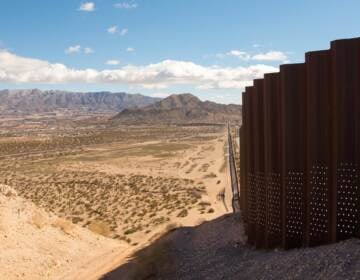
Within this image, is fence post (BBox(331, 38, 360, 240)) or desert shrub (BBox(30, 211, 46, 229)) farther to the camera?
desert shrub (BBox(30, 211, 46, 229))

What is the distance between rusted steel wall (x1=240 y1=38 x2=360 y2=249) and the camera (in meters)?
11.0

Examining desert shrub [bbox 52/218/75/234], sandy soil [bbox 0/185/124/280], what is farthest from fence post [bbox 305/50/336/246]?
desert shrub [bbox 52/218/75/234]

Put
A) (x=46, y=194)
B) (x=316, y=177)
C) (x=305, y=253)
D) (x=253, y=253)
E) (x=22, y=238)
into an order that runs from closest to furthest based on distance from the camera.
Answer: (x=305, y=253), (x=316, y=177), (x=253, y=253), (x=22, y=238), (x=46, y=194)

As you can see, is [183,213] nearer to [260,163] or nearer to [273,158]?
[260,163]

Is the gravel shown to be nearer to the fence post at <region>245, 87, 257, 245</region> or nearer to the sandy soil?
the fence post at <region>245, 87, 257, 245</region>

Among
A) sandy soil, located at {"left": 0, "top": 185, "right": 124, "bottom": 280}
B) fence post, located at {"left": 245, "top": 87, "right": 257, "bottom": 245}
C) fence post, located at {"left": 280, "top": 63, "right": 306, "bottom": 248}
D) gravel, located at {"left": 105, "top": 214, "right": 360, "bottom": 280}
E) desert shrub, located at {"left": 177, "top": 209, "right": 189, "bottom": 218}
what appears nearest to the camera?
gravel, located at {"left": 105, "top": 214, "right": 360, "bottom": 280}

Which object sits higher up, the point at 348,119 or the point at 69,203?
the point at 348,119

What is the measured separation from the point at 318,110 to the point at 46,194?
3331 centimetres

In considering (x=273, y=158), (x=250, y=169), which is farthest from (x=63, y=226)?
(x=273, y=158)

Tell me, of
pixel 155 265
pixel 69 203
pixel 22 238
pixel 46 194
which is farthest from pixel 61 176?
pixel 155 265

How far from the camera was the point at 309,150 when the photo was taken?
11.8 metres

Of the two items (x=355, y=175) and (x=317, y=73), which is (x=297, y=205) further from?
(x=317, y=73)

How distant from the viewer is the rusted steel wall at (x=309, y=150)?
1103 cm

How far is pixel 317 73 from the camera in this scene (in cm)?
1153
